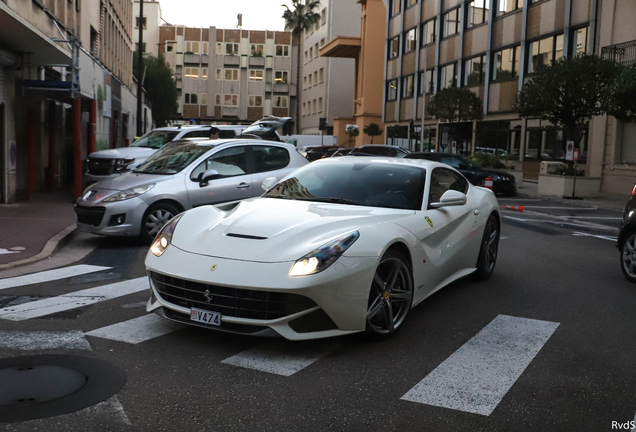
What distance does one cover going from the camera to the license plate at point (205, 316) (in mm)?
4758

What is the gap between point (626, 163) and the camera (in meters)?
25.7

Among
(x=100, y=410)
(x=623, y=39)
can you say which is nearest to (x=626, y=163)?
(x=623, y=39)

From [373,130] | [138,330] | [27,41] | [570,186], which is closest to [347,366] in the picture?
[138,330]

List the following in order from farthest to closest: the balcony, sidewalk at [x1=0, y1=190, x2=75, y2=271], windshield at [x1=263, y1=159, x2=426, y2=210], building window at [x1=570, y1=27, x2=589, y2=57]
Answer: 1. building window at [x1=570, y1=27, x2=589, y2=57]
2. the balcony
3. sidewalk at [x1=0, y1=190, x2=75, y2=271]
4. windshield at [x1=263, y1=159, x2=426, y2=210]

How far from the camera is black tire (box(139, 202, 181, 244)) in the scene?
395 inches

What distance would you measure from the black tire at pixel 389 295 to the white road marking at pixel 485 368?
0.56 m

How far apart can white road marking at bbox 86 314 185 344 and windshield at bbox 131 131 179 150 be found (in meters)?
13.5

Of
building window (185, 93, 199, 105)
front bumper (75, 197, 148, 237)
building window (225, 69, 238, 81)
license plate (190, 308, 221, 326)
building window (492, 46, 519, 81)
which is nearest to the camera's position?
license plate (190, 308, 221, 326)

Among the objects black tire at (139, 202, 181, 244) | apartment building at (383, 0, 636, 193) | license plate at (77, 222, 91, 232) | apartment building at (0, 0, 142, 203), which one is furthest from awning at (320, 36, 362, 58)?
license plate at (77, 222, 91, 232)

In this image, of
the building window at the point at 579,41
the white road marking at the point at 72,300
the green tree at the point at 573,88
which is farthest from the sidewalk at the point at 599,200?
the white road marking at the point at 72,300

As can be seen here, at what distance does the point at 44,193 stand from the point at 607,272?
1530 centimetres

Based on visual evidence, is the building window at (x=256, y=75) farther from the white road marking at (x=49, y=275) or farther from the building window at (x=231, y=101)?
the white road marking at (x=49, y=275)

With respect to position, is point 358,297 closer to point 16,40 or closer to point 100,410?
point 100,410

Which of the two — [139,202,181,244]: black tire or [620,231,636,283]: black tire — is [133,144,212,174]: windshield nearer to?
[139,202,181,244]: black tire
